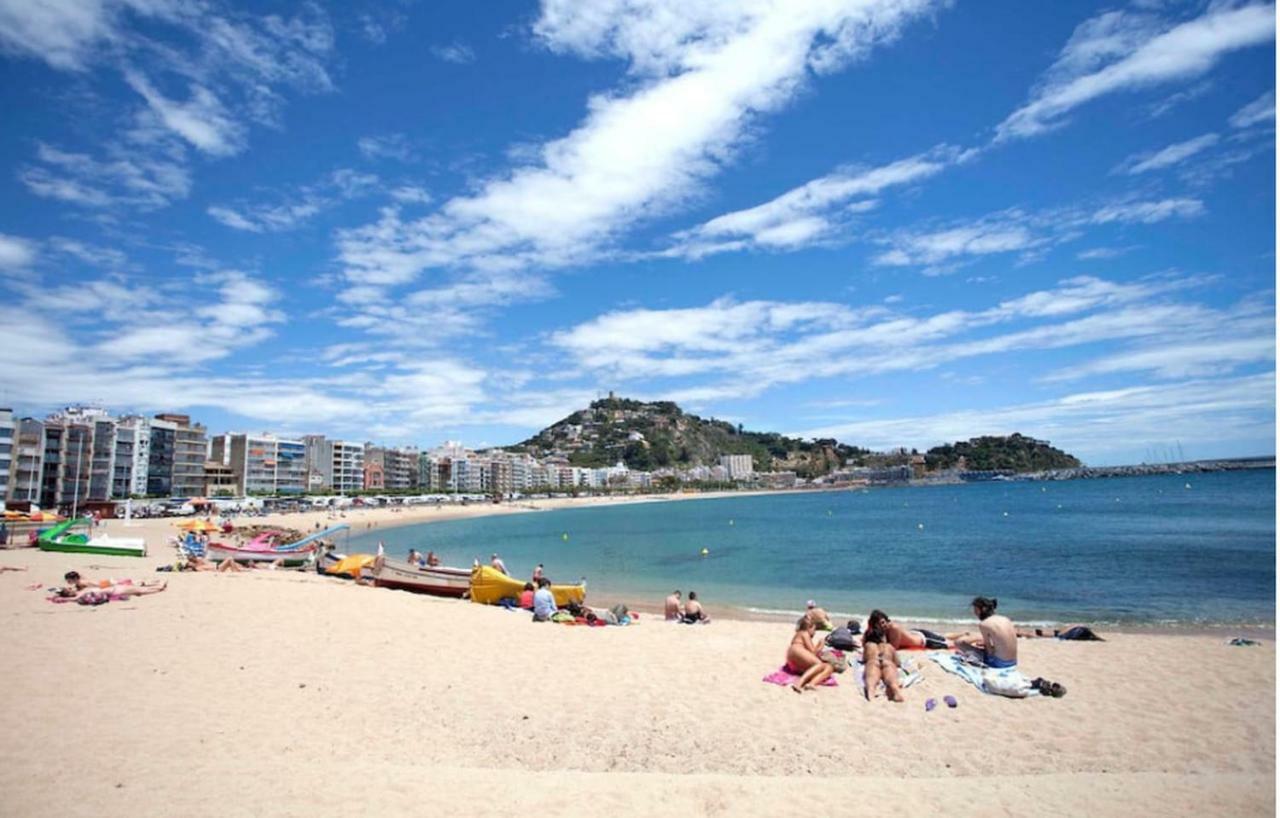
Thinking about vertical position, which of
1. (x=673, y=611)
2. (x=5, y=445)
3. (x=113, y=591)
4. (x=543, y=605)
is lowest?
(x=673, y=611)

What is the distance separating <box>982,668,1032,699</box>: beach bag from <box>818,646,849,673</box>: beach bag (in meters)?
1.91

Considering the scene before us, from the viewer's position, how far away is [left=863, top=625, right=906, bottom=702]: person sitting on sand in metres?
9.05

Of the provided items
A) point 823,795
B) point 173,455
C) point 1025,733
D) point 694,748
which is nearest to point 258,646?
point 694,748

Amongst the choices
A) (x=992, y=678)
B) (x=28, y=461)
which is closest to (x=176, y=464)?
(x=28, y=461)

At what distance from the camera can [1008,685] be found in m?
9.12

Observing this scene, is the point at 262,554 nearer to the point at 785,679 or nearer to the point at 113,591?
the point at 113,591

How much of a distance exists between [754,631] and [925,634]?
140 inches

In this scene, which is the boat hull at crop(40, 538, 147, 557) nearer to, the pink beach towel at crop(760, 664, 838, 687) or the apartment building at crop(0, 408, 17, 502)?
the pink beach towel at crop(760, 664, 838, 687)

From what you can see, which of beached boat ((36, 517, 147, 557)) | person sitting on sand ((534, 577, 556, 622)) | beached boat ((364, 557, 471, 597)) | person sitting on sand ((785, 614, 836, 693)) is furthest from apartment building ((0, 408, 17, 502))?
person sitting on sand ((785, 614, 836, 693))

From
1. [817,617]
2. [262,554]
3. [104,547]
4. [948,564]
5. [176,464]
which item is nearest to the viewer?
[817,617]

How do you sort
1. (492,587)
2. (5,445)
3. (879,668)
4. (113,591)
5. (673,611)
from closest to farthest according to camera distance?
1. (879,668)
2. (113,591)
3. (673,611)
4. (492,587)
5. (5,445)

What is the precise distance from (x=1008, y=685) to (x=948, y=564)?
2542 centimetres

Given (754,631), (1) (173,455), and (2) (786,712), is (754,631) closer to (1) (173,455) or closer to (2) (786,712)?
(2) (786,712)

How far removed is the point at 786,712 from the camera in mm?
8523
